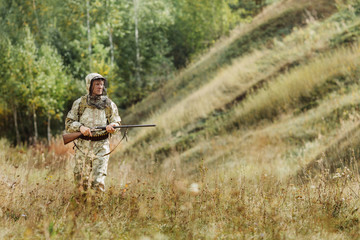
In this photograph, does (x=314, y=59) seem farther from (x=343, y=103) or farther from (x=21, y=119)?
(x=21, y=119)

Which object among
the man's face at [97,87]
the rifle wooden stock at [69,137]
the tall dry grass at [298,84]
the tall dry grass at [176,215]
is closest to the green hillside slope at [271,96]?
the tall dry grass at [298,84]

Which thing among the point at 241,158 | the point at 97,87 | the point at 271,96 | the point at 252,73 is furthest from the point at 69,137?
the point at 252,73

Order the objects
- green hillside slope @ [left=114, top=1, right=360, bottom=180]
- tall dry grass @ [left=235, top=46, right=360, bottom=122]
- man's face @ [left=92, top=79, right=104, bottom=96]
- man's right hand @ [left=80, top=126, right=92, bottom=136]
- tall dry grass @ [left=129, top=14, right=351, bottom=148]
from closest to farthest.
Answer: man's right hand @ [left=80, top=126, right=92, bottom=136], man's face @ [left=92, top=79, right=104, bottom=96], green hillside slope @ [left=114, top=1, right=360, bottom=180], tall dry grass @ [left=235, top=46, right=360, bottom=122], tall dry grass @ [left=129, top=14, right=351, bottom=148]

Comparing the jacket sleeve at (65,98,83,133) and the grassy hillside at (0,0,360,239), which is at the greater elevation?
the jacket sleeve at (65,98,83,133)

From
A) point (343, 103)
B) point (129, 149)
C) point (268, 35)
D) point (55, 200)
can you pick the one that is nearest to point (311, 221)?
point (55, 200)

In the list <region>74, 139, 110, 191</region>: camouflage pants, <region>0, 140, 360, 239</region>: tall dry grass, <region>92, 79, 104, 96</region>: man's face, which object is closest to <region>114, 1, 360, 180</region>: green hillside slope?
<region>0, 140, 360, 239</region>: tall dry grass

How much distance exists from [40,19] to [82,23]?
3.18 metres

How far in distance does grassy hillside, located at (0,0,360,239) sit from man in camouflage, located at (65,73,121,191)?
11.5 inches

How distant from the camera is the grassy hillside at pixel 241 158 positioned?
351 centimetres

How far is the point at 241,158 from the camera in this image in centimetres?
809

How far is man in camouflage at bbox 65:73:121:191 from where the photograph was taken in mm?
4242

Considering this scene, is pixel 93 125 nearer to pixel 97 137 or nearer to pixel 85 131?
pixel 97 137

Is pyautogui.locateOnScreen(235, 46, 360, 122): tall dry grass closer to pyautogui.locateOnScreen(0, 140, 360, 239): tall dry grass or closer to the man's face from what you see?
pyautogui.locateOnScreen(0, 140, 360, 239): tall dry grass

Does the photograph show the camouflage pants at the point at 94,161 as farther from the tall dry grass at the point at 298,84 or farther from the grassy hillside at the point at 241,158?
the tall dry grass at the point at 298,84
